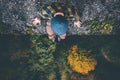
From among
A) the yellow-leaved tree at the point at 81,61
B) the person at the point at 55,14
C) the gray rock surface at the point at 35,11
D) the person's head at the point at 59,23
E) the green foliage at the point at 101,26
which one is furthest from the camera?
the green foliage at the point at 101,26

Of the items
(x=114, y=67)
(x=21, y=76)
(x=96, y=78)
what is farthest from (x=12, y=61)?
(x=114, y=67)

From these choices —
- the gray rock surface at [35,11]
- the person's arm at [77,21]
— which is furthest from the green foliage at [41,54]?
the person's arm at [77,21]

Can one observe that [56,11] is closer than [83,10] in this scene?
Yes

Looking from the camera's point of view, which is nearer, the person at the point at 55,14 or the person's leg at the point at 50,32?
the person at the point at 55,14

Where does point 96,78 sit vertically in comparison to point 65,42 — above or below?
below

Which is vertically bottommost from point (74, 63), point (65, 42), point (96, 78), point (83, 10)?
point (96, 78)

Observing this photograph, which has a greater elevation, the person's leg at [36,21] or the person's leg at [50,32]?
the person's leg at [36,21]

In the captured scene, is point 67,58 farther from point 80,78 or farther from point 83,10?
point 83,10

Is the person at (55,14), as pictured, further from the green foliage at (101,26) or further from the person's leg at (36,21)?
the green foliage at (101,26)
